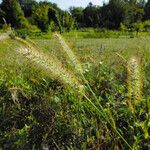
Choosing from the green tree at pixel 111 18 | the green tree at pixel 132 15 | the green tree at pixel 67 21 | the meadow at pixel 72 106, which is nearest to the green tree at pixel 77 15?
the green tree at pixel 67 21

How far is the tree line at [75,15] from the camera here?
4.62m

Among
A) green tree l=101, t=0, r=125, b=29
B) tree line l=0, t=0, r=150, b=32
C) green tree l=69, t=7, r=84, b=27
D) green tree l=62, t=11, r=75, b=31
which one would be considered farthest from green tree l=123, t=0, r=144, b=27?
green tree l=62, t=11, r=75, b=31

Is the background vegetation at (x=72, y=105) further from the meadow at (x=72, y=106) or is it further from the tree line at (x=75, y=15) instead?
the tree line at (x=75, y=15)

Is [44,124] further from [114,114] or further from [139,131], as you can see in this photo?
[139,131]

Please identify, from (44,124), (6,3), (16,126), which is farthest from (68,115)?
(6,3)

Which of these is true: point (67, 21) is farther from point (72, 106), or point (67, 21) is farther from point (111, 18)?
point (111, 18)

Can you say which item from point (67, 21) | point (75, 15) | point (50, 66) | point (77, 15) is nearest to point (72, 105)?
point (50, 66)

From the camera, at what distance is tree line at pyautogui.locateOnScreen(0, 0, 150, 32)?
4.62 metres

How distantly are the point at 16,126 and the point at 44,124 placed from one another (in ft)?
0.80

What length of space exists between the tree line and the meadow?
0.51 meters

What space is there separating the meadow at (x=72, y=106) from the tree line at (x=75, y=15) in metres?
0.51

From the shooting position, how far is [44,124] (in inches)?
123

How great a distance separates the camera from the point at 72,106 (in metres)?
3.10

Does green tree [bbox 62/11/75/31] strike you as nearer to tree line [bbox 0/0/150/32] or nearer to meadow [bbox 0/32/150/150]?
tree line [bbox 0/0/150/32]
